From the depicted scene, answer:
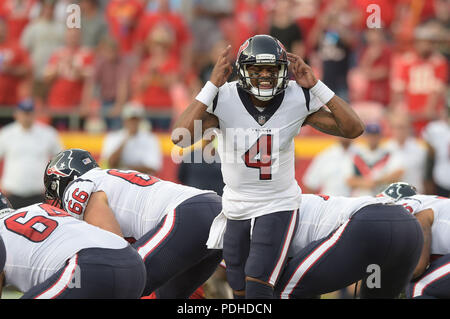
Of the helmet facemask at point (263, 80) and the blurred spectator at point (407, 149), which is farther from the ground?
the helmet facemask at point (263, 80)

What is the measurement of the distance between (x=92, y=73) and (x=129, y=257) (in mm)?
7137

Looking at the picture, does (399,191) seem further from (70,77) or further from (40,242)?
(70,77)

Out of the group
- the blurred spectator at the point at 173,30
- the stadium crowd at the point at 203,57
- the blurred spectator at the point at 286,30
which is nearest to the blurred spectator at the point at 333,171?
the stadium crowd at the point at 203,57

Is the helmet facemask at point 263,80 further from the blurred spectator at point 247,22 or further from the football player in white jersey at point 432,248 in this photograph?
the blurred spectator at point 247,22

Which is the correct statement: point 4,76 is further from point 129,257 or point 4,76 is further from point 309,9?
point 129,257

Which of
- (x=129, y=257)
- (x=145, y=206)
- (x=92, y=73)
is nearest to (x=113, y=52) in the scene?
(x=92, y=73)

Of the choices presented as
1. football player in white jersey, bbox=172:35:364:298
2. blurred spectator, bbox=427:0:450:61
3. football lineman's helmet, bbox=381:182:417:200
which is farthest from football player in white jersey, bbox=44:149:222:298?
blurred spectator, bbox=427:0:450:61

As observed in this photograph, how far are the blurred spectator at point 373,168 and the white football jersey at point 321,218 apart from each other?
3.79 m

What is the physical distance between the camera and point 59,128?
11.3 metres

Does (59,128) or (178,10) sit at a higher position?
(178,10)

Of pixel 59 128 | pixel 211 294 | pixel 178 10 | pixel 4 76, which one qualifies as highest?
pixel 178 10

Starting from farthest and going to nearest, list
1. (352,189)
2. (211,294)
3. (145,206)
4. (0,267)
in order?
(352,189) < (211,294) < (145,206) < (0,267)

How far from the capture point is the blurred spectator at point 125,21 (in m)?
11.8

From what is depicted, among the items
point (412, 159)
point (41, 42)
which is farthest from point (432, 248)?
point (41, 42)
